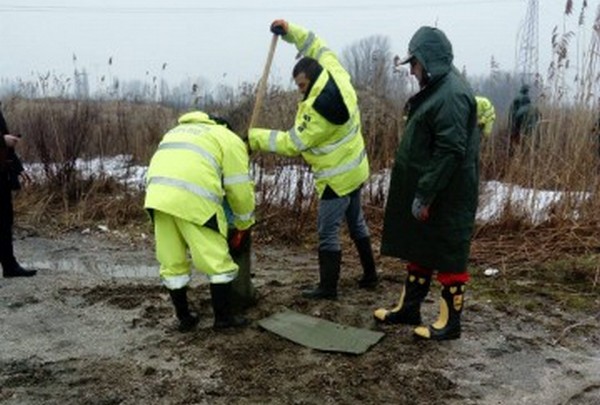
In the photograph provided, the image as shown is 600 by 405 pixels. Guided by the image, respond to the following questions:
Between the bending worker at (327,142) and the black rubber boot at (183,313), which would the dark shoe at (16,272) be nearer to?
the black rubber boot at (183,313)

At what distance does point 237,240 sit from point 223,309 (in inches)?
19.6

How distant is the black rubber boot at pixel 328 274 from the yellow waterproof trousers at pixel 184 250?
971 millimetres

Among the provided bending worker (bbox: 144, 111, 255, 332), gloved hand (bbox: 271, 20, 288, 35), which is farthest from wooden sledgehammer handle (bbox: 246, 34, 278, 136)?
bending worker (bbox: 144, 111, 255, 332)

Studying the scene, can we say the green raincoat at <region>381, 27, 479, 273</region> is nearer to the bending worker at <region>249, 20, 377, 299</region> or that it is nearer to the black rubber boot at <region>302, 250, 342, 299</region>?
the bending worker at <region>249, 20, 377, 299</region>

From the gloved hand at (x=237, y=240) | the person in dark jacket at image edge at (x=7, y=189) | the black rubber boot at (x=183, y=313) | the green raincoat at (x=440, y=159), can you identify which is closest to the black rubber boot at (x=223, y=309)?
the black rubber boot at (x=183, y=313)

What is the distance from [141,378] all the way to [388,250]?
1704 millimetres

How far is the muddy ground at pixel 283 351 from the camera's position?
3.17m

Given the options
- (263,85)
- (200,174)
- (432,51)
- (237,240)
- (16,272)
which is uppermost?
(432,51)

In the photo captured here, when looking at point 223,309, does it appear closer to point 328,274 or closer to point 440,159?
point 328,274

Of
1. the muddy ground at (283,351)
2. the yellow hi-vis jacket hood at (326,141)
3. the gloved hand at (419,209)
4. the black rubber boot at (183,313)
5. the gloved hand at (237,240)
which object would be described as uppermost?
the yellow hi-vis jacket hood at (326,141)

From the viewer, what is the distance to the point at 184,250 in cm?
387

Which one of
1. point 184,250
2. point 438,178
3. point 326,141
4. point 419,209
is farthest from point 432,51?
point 184,250

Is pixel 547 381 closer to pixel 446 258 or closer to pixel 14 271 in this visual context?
pixel 446 258

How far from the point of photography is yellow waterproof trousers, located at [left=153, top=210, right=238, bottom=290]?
3.71 meters
